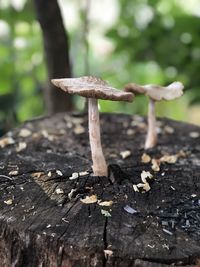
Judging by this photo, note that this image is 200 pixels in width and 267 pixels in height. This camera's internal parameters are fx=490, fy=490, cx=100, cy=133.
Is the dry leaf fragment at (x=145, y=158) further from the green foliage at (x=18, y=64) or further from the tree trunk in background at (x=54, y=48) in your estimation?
the green foliage at (x=18, y=64)

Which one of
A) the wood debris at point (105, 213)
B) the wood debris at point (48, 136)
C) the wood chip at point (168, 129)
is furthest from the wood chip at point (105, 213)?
the wood chip at point (168, 129)

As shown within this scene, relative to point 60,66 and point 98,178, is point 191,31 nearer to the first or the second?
point 60,66

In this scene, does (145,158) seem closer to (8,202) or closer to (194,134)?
(194,134)

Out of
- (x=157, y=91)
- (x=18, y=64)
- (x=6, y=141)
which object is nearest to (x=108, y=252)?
(x=157, y=91)

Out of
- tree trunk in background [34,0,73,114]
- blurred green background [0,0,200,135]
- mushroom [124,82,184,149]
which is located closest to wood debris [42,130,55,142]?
mushroom [124,82,184,149]

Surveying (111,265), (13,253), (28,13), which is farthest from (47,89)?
(111,265)

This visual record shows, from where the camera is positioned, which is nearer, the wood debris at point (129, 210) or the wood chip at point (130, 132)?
the wood debris at point (129, 210)

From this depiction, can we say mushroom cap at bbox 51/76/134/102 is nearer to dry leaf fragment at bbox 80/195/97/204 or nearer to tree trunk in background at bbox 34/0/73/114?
dry leaf fragment at bbox 80/195/97/204
